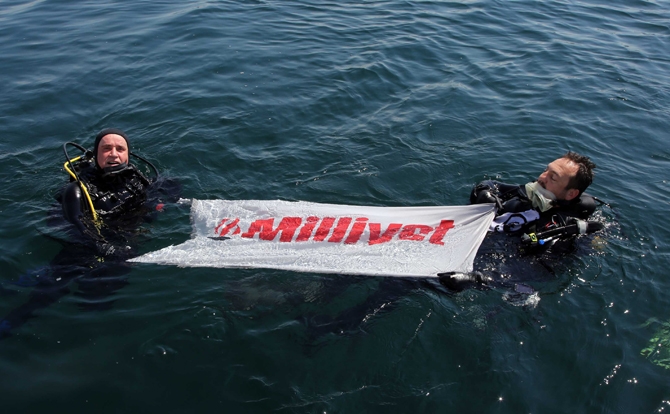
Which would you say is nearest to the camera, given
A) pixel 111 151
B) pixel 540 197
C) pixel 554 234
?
pixel 554 234

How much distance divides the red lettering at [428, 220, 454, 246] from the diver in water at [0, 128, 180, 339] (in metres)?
3.25

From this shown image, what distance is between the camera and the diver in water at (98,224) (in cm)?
532

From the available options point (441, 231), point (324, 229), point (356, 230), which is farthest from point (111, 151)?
point (441, 231)

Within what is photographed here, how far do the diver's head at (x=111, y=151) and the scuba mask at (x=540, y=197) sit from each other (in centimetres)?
473

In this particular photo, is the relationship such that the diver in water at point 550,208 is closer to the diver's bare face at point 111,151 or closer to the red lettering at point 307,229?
the red lettering at point 307,229

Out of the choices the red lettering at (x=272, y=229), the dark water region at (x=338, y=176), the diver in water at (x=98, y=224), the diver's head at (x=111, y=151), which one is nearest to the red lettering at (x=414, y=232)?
the dark water region at (x=338, y=176)

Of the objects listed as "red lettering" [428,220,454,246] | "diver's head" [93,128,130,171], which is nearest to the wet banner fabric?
"red lettering" [428,220,454,246]

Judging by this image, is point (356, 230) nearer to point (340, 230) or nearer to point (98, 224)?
point (340, 230)

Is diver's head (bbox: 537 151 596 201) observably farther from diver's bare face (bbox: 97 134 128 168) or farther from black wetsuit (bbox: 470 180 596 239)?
diver's bare face (bbox: 97 134 128 168)

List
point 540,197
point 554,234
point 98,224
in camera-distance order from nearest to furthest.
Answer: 1. point 554,234
2. point 540,197
3. point 98,224

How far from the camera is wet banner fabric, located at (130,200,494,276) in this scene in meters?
5.18

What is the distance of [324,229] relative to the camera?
219 inches

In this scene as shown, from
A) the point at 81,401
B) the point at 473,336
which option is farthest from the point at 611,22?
the point at 81,401

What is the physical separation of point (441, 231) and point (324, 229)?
1230 millimetres
